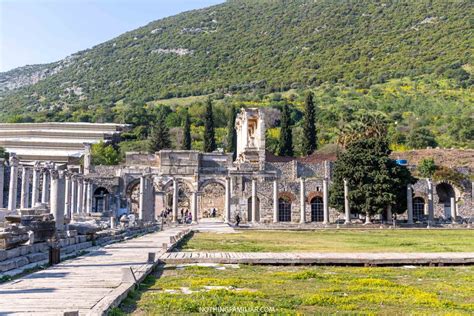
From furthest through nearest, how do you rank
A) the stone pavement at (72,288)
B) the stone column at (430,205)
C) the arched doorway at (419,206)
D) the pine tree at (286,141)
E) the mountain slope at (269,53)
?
the mountain slope at (269,53), the pine tree at (286,141), the arched doorway at (419,206), the stone column at (430,205), the stone pavement at (72,288)

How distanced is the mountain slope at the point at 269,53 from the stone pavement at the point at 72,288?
116m

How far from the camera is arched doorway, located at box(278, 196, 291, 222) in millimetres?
59312

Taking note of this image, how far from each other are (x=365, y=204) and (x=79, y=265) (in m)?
37.8

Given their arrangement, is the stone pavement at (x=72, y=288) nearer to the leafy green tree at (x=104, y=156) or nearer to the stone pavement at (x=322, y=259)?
the stone pavement at (x=322, y=259)

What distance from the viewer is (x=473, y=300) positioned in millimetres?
10211

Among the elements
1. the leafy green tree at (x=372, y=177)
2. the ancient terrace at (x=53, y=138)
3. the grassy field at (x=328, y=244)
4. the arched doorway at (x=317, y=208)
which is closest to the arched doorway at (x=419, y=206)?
the leafy green tree at (x=372, y=177)

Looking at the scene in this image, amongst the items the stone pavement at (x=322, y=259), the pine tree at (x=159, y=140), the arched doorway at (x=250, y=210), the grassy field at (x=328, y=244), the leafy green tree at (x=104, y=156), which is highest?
the pine tree at (x=159, y=140)

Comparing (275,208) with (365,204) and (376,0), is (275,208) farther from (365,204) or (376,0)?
(376,0)

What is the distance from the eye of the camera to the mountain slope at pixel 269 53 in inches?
5415

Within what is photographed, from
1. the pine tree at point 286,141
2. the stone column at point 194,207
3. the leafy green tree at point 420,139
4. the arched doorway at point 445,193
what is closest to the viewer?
the stone column at point 194,207

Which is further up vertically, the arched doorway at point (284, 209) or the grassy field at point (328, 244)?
the arched doorway at point (284, 209)

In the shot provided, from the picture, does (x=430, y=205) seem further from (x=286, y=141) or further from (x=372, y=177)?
(x=286, y=141)

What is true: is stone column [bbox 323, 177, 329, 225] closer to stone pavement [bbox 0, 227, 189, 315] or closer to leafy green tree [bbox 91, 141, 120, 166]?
leafy green tree [bbox 91, 141, 120, 166]

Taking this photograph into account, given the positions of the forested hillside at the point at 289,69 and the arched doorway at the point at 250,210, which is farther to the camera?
the forested hillside at the point at 289,69
